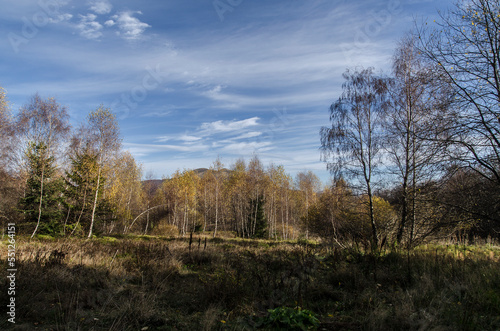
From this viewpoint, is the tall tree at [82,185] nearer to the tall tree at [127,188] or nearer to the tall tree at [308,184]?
the tall tree at [127,188]

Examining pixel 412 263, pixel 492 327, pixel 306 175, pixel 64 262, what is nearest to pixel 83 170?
pixel 64 262

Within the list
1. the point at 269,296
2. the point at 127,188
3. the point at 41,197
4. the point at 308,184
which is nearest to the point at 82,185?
the point at 41,197

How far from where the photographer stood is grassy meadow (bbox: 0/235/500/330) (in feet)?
11.9

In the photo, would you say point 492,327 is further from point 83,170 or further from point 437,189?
point 83,170

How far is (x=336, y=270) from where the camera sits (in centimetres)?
648

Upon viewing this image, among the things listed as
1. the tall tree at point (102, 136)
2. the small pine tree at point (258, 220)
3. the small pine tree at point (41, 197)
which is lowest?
the small pine tree at point (258, 220)

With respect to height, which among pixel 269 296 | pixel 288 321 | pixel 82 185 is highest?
pixel 82 185

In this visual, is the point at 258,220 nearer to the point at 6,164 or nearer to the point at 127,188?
the point at 127,188

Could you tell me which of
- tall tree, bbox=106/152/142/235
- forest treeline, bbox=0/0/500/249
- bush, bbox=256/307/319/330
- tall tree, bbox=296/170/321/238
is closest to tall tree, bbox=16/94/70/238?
forest treeline, bbox=0/0/500/249

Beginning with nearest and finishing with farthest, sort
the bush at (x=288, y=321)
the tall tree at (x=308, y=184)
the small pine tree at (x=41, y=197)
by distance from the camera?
1. the bush at (x=288, y=321)
2. the small pine tree at (x=41, y=197)
3. the tall tree at (x=308, y=184)

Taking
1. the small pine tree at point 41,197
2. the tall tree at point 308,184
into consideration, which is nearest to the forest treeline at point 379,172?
the small pine tree at point 41,197

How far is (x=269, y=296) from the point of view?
507 centimetres

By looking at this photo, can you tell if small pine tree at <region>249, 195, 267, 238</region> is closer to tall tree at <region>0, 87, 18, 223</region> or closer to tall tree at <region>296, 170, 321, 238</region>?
tall tree at <region>296, 170, 321, 238</region>

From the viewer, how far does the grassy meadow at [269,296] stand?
3617 mm
